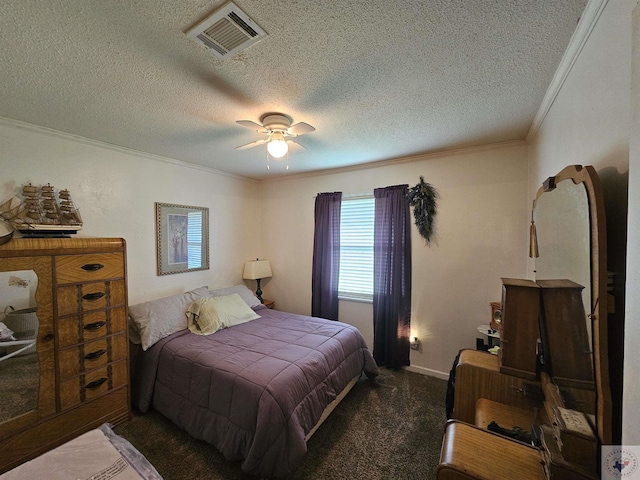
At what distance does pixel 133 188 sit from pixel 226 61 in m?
2.06

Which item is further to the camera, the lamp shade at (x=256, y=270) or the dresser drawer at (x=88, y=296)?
the lamp shade at (x=256, y=270)

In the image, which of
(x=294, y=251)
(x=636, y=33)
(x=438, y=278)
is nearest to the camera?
(x=636, y=33)

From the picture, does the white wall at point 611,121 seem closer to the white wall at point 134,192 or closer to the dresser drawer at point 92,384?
the dresser drawer at point 92,384

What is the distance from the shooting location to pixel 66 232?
6.97 ft

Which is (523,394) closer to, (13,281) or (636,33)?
(636,33)

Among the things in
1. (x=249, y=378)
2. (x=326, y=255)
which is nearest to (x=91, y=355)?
(x=249, y=378)

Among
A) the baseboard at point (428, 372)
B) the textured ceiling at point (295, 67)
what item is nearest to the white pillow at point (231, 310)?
the textured ceiling at point (295, 67)

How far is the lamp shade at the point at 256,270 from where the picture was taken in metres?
3.76

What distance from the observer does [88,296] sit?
6.47 feet

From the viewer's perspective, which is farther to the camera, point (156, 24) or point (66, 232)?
point (66, 232)

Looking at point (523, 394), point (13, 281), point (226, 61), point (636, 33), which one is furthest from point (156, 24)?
point (523, 394)

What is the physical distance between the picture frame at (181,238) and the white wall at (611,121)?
11.3 ft

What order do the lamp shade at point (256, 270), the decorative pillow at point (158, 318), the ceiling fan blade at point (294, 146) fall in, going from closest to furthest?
the ceiling fan blade at point (294, 146) < the decorative pillow at point (158, 318) < the lamp shade at point (256, 270)

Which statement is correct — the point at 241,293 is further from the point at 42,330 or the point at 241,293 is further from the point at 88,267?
the point at 42,330
